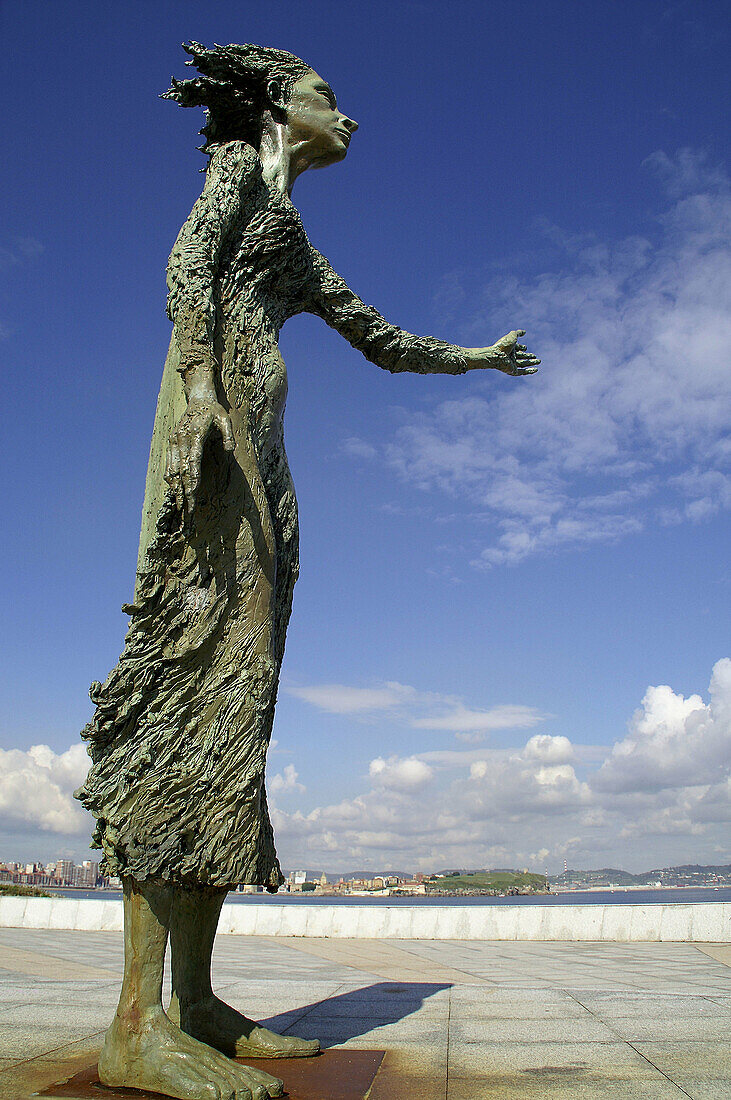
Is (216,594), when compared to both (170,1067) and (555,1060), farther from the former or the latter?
(555,1060)

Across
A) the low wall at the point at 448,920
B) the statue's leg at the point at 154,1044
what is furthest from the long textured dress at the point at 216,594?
the low wall at the point at 448,920

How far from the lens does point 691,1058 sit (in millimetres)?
3137

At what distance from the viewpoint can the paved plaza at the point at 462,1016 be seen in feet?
9.31

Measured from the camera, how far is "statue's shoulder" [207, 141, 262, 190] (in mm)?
3630

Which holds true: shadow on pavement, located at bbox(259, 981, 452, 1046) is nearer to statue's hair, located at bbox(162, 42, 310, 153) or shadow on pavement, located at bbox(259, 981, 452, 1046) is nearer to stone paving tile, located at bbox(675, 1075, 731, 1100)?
stone paving tile, located at bbox(675, 1075, 731, 1100)

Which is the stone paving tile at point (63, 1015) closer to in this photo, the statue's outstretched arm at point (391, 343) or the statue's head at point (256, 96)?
the statue's outstretched arm at point (391, 343)

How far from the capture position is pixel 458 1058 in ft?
10.5

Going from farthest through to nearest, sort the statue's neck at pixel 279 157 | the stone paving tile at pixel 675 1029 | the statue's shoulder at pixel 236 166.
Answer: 1. the statue's neck at pixel 279 157
2. the statue's shoulder at pixel 236 166
3. the stone paving tile at pixel 675 1029

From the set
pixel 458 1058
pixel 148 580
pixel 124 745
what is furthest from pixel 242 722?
pixel 458 1058

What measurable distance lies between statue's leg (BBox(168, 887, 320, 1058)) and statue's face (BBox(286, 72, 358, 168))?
3.73 m

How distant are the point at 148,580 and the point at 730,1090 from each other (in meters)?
2.77

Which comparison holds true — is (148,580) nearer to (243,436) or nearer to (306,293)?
(243,436)

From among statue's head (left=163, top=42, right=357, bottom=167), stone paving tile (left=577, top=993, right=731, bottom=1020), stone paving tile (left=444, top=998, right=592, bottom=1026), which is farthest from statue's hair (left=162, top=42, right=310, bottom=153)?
stone paving tile (left=577, top=993, right=731, bottom=1020)

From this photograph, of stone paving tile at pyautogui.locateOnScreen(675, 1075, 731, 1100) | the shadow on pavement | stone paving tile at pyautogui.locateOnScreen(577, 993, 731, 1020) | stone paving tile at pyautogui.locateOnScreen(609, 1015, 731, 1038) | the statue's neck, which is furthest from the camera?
stone paving tile at pyautogui.locateOnScreen(577, 993, 731, 1020)
